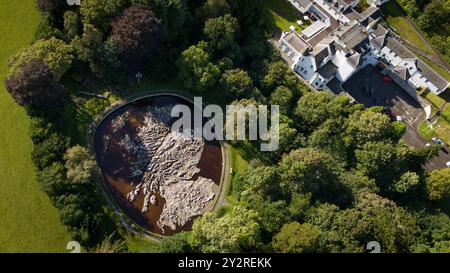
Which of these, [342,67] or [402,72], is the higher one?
[342,67]

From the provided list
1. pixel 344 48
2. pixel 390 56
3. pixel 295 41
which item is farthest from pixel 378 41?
pixel 295 41

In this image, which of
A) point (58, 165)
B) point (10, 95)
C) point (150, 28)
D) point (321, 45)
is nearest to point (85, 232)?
point (58, 165)

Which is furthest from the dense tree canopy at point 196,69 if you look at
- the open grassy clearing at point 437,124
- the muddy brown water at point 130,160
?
the open grassy clearing at point 437,124

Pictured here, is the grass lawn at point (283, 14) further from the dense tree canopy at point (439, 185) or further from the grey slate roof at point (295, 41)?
the dense tree canopy at point (439, 185)

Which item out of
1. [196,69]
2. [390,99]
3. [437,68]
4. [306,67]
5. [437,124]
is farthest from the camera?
[437,68]

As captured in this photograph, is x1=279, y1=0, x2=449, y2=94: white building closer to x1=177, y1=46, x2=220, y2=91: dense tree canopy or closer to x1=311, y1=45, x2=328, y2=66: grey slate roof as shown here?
x1=311, y1=45, x2=328, y2=66: grey slate roof

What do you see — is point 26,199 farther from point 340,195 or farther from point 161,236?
point 340,195

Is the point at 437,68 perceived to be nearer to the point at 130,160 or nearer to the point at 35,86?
the point at 130,160
